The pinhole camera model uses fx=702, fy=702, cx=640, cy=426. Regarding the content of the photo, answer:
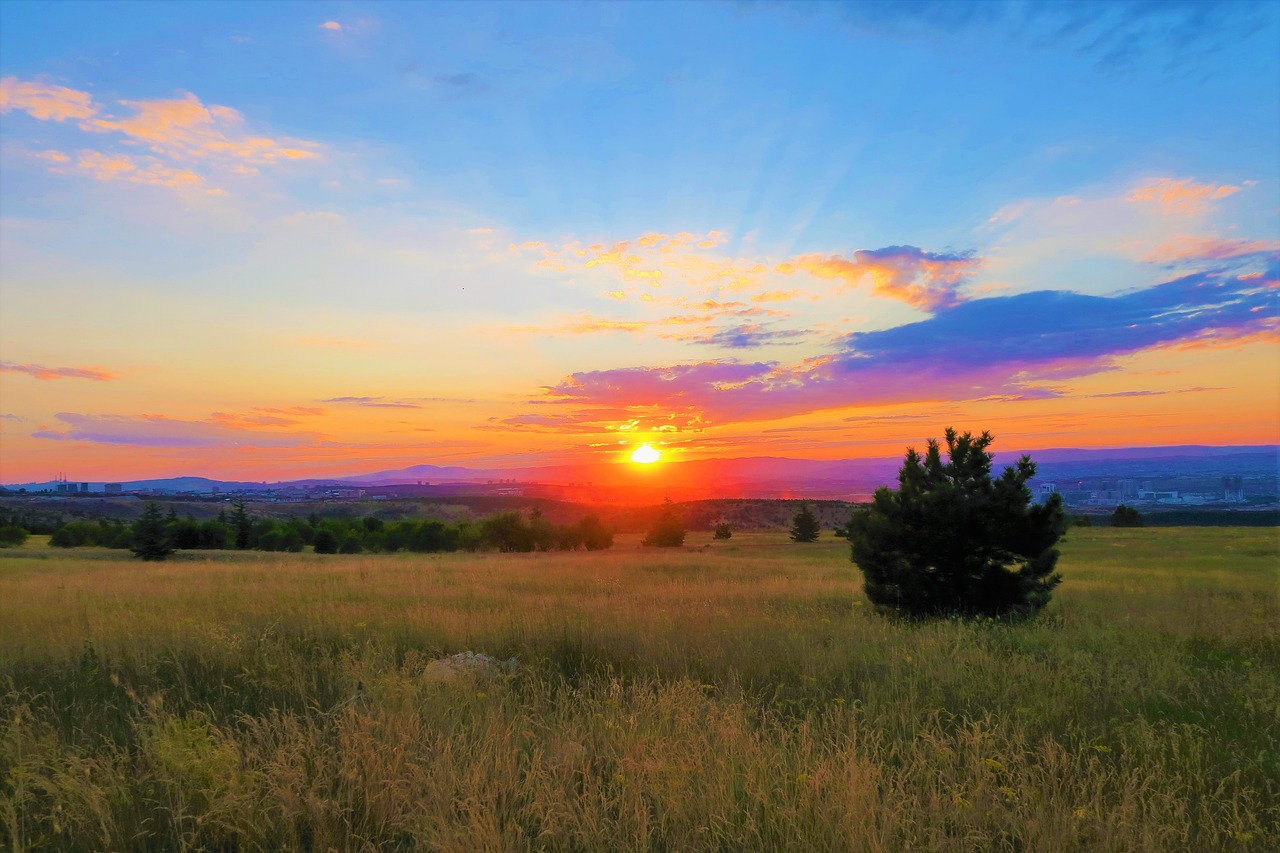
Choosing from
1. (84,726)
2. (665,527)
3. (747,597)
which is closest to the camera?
(84,726)

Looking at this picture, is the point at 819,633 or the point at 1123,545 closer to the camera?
the point at 819,633

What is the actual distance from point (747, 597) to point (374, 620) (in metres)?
8.23

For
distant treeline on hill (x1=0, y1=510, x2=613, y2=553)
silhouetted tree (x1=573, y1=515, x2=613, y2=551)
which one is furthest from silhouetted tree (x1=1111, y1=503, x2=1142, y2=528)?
distant treeline on hill (x1=0, y1=510, x2=613, y2=553)

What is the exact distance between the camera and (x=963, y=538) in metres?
12.7

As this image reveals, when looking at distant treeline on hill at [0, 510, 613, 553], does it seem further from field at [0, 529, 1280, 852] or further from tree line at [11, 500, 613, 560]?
field at [0, 529, 1280, 852]

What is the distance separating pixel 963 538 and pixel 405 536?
5565 cm

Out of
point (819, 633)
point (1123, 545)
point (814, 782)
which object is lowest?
point (1123, 545)

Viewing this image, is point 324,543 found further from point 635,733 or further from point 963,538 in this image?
point 635,733

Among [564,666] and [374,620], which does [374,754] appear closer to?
[564,666]

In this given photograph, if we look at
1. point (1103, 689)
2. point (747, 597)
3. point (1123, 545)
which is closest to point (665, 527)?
point (1123, 545)

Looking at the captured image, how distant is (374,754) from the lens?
4.64 metres

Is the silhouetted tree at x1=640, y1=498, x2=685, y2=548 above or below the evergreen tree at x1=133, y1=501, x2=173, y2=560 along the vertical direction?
below

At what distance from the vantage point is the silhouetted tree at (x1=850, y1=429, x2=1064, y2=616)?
12.6 m

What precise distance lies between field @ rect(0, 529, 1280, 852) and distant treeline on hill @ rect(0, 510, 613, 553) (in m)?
43.2
